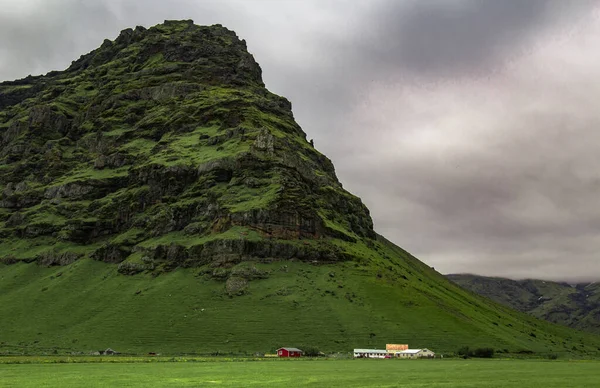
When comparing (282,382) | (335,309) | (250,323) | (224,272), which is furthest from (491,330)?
(282,382)

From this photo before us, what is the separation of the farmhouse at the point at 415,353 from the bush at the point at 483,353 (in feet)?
48.1

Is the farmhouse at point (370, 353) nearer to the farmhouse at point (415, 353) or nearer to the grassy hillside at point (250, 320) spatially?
the farmhouse at point (415, 353)

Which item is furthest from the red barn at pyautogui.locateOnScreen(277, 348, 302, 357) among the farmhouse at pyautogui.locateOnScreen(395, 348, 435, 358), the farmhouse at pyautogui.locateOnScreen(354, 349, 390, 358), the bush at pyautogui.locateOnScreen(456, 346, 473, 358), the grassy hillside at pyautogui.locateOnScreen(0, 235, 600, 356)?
the bush at pyautogui.locateOnScreen(456, 346, 473, 358)

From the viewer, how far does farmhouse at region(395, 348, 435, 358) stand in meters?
143

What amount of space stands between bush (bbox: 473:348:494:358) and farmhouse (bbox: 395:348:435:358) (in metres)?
14.7

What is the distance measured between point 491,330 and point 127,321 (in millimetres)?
130888

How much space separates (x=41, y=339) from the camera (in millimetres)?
170250

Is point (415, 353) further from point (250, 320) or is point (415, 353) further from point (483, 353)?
point (250, 320)

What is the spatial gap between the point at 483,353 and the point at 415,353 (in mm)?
23496

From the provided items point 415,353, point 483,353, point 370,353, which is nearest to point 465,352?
point 483,353

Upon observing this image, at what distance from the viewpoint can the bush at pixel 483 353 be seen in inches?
5886

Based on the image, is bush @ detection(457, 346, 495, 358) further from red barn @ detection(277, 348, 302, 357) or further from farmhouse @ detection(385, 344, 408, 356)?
red barn @ detection(277, 348, 302, 357)

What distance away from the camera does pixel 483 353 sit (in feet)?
495

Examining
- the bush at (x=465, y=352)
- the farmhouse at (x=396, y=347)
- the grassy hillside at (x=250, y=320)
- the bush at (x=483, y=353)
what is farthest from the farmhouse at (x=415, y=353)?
the bush at (x=483, y=353)
